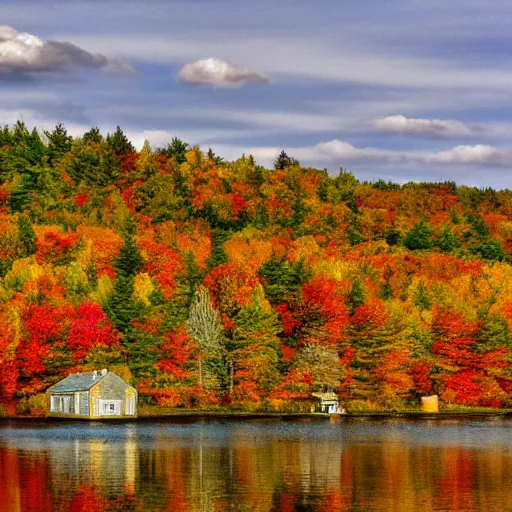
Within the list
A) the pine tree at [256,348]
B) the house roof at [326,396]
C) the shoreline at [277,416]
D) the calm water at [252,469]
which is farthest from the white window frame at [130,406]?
the house roof at [326,396]

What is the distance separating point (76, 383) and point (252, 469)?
50.8 meters

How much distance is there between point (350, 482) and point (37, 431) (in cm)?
4055

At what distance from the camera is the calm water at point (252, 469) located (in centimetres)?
4847

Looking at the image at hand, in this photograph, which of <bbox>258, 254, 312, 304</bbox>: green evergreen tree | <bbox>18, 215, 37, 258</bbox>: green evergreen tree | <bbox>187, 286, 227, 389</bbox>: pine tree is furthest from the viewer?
<bbox>18, 215, 37, 258</bbox>: green evergreen tree

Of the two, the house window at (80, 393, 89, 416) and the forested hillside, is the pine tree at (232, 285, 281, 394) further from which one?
the house window at (80, 393, 89, 416)

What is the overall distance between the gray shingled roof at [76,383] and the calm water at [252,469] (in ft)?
42.9

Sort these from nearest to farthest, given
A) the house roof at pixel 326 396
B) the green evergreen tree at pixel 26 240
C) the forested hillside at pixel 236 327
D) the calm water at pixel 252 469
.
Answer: the calm water at pixel 252 469
the forested hillside at pixel 236 327
the house roof at pixel 326 396
the green evergreen tree at pixel 26 240

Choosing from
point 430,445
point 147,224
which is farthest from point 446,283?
point 430,445

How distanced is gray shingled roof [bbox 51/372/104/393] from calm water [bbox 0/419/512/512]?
42.9 ft

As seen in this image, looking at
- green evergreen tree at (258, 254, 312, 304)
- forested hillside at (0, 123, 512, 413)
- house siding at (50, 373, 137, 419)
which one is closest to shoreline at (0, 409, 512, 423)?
house siding at (50, 373, 137, 419)

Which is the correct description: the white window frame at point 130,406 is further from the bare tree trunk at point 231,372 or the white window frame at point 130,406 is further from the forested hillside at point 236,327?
the bare tree trunk at point 231,372

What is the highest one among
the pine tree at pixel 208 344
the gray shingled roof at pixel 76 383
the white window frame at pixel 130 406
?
the pine tree at pixel 208 344

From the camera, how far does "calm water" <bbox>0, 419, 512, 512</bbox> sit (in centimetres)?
4847

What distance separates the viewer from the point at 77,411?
351ft
